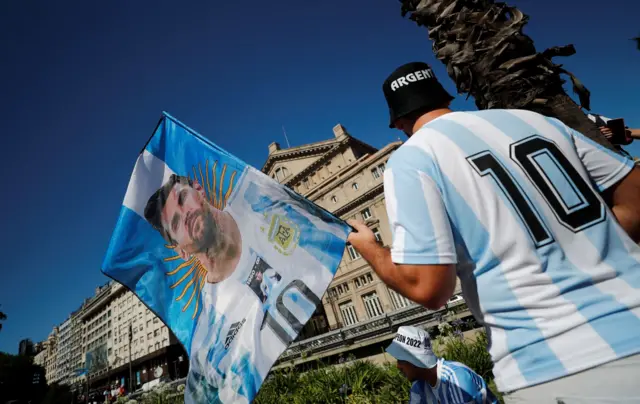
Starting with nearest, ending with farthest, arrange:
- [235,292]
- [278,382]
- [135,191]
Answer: [235,292]
[135,191]
[278,382]

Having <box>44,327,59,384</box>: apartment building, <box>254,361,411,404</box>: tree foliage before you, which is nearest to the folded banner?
<box>254,361,411,404</box>: tree foliage

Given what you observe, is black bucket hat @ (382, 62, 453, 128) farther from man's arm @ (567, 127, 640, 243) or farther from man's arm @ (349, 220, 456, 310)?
man's arm @ (349, 220, 456, 310)

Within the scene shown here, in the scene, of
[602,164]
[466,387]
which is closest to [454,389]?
[466,387]

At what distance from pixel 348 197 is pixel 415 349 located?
33047 mm

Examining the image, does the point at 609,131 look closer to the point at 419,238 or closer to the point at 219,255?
the point at 419,238

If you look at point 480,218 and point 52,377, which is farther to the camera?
point 52,377

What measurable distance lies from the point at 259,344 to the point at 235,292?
48 cm

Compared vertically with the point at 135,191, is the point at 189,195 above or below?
below

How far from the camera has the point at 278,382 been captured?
27.6 ft

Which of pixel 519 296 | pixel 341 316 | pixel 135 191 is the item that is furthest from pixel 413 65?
pixel 341 316

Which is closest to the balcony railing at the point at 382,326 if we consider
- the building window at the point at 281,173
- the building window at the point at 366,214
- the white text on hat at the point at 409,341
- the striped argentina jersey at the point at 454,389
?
the white text on hat at the point at 409,341

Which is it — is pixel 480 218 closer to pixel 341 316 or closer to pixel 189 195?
pixel 189 195

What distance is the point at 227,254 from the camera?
103 inches

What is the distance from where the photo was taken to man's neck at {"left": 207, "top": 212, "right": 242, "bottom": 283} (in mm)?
2564
